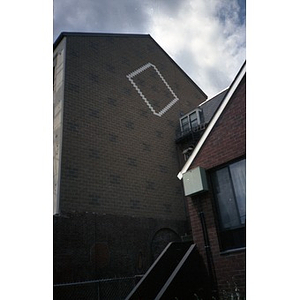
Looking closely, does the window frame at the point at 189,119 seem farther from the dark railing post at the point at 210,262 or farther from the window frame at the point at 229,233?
the dark railing post at the point at 210,262

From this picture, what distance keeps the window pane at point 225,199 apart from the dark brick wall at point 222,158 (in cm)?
18

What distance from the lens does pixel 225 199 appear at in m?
5.88

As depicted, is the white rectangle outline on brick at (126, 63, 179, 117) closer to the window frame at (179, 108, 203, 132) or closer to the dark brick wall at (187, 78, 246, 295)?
the window frame at (179, 108, 203, 132)

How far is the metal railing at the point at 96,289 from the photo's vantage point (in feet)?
24.2

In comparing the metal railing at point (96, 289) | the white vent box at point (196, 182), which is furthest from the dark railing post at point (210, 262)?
the metal railing at point (96, 289)

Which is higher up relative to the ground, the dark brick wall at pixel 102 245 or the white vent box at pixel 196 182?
the white vent box at pixel 196 182

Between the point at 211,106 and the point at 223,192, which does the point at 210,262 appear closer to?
the point at 223,192

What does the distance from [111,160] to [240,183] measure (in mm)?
5798

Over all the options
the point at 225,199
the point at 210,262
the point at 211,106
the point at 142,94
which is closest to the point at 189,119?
the point at 211,106
